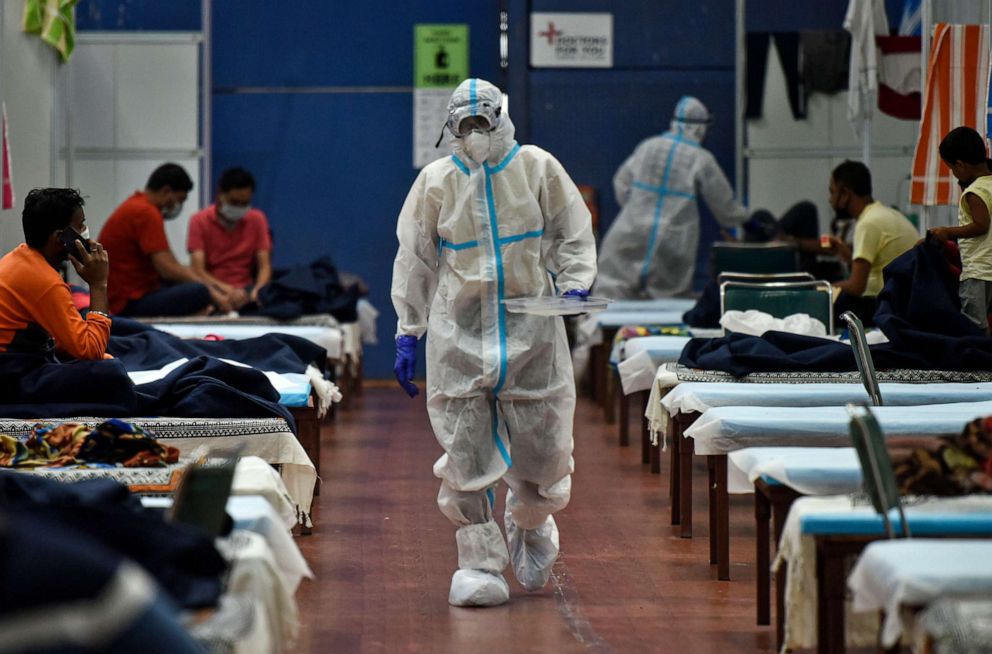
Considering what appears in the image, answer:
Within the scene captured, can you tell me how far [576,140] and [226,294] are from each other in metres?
2.92

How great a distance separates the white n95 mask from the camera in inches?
178

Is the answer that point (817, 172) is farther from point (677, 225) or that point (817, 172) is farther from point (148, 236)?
point (148, 236)

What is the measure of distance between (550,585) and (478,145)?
4.60 ft

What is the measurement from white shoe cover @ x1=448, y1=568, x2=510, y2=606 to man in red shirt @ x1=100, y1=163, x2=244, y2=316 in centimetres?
A: 417

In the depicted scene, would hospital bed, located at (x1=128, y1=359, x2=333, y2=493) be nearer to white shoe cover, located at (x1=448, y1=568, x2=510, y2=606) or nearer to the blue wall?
white shoe cover, located at (x1=448, y1=568, x2=510, y2=606)

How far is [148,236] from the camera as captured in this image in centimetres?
811

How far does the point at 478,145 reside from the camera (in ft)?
14.8

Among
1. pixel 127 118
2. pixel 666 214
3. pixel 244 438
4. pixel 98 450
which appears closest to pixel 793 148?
pixel 666 214

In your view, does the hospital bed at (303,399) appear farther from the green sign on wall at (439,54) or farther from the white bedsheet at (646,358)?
the green sign on wall at (439,54)

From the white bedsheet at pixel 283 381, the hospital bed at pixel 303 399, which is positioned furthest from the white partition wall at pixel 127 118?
the hospital bed at pixel 303 399

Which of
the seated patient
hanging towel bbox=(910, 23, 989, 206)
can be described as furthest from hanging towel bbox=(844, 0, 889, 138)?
the seated patient

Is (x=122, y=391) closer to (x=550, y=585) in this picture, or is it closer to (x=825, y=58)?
(x=550, y=585)

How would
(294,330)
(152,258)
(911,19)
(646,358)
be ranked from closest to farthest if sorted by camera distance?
(646,358)
(294,330)
(152,258)
(911,19)

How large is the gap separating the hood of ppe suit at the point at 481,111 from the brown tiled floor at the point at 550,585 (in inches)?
53.4
